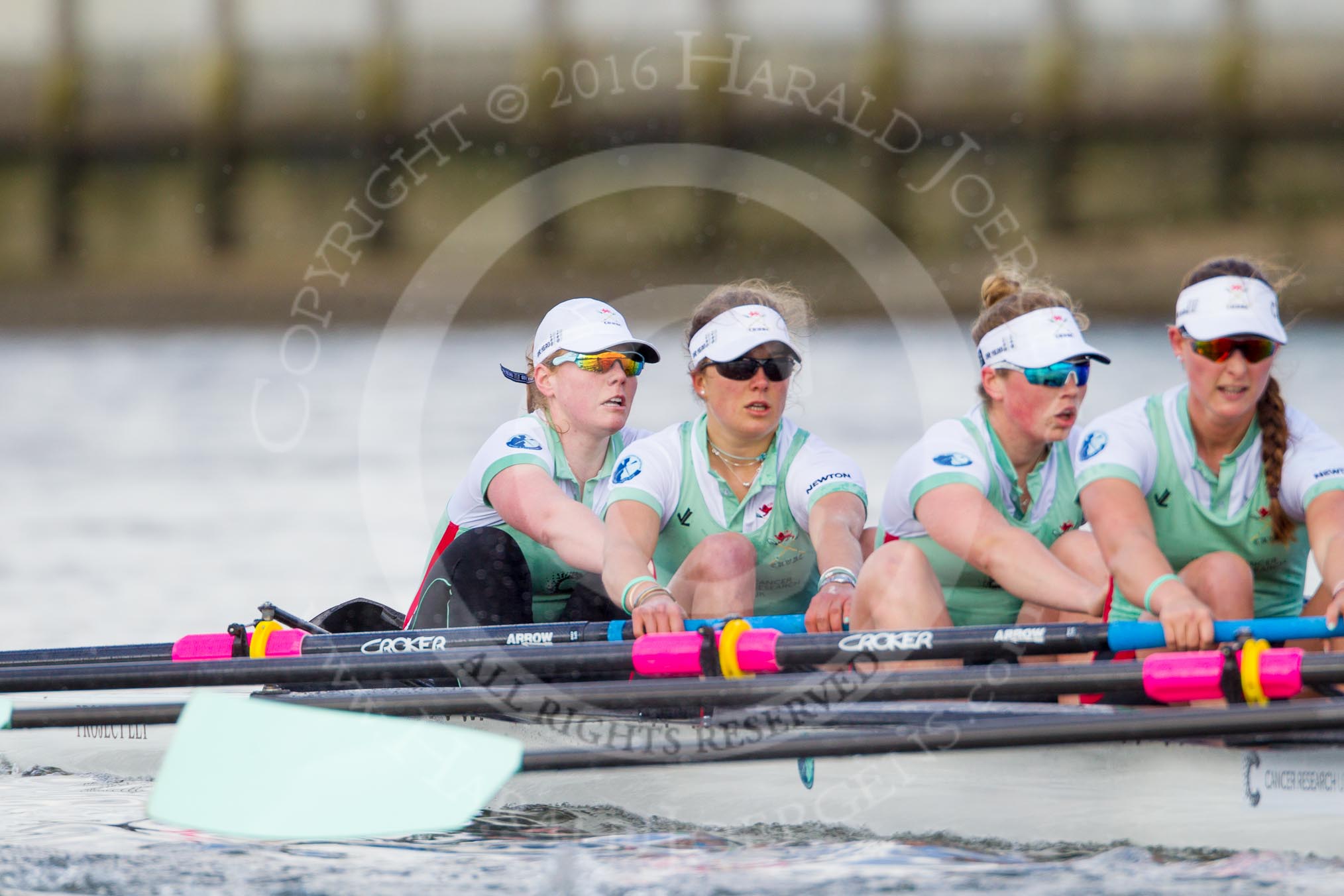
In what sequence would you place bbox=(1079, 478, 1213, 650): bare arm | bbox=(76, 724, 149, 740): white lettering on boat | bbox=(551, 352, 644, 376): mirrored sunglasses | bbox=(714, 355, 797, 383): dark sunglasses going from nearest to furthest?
bbox=(1079, 478, 1213, 650): bare arm < bbox=(714, 355, 797, 383): dark sunglasses < bbox=(551, 352, 644, 376): mirrored sunglasses < bbox=(76, 724, 149, 740): white lettering on boat

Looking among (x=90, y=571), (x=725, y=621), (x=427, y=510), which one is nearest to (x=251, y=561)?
(x=90, y=571)

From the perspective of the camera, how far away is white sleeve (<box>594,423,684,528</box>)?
388 cm

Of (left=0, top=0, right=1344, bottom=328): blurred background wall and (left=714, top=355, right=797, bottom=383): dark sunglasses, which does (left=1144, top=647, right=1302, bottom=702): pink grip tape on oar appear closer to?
(left=714, top=355, right=797, bottom=383): dark sunglasses

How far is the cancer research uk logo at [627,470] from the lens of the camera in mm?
3906

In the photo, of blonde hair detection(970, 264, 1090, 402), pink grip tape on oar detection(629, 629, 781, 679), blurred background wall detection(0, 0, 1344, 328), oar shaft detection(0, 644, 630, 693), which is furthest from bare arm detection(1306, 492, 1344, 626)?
blurred background wall detection(0, 0, 1344, 328)

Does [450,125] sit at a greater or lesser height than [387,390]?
greater

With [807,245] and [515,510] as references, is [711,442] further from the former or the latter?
[807,245]

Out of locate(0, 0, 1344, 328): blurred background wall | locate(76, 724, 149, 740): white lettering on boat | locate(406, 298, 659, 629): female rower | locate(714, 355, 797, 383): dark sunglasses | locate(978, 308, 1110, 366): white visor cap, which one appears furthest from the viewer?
locate(0, 0, 1344, 328): blurred background wall

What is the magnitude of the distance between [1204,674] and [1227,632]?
0.20m

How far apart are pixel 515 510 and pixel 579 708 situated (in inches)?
25.2

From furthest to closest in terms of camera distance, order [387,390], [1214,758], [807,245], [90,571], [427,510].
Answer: [807,245] → [387,390] → [427,510] → [90,571] → [1214,758]

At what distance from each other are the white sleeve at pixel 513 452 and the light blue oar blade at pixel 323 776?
0.73 meters

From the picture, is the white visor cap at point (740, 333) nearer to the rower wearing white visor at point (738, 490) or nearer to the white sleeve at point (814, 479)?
the rower wearing white visor at point (738, 490)

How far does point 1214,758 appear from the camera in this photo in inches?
130
